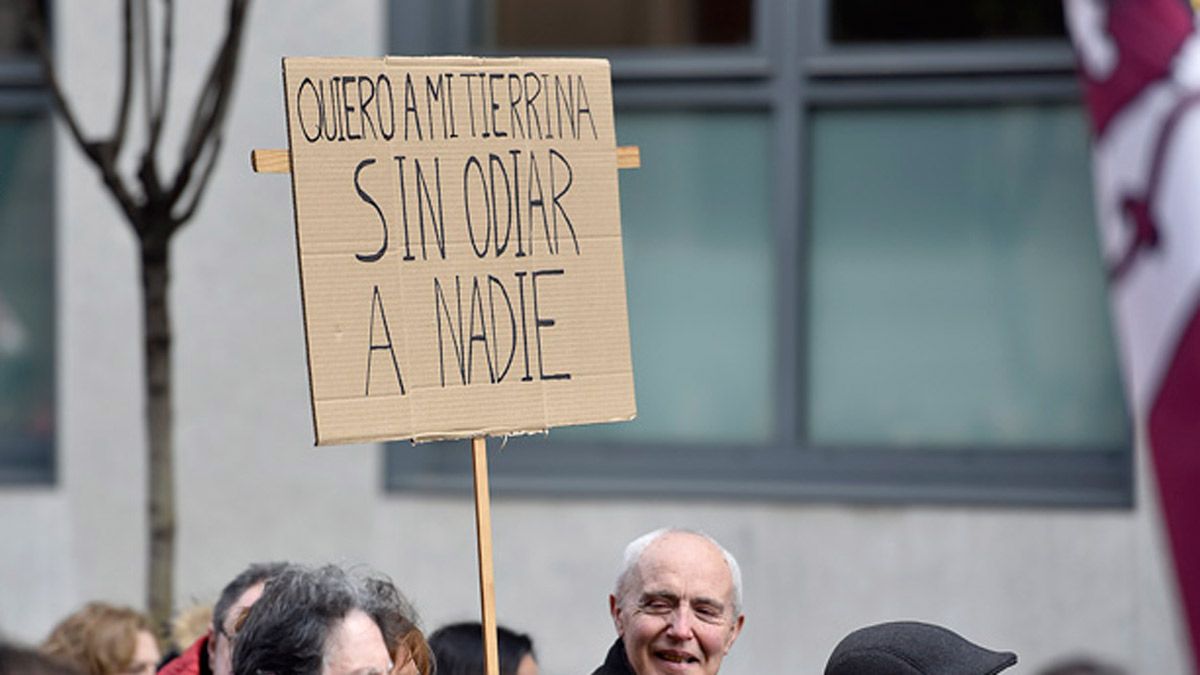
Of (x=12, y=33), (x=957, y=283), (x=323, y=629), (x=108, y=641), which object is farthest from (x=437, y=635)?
(x=12, y=33)

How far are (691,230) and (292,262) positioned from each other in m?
1.54

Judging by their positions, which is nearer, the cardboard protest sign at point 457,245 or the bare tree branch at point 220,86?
the cardboard protest sign at point 457,245

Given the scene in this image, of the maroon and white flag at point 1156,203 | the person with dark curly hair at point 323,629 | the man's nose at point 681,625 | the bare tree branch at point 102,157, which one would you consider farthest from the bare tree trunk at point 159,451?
the maroon and white flag at point 1156,203

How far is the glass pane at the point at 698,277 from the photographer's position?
862 centimetres

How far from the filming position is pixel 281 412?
27.9 ft

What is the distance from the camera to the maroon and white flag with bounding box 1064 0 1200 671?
11.6 ft

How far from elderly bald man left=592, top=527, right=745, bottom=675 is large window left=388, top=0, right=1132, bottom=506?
3.77 meters

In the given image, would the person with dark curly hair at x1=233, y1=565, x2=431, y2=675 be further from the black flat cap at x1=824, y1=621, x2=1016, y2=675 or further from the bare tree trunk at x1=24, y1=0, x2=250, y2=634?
the bare tree trunk at x1=24, y1=0, x2=250, y2=634

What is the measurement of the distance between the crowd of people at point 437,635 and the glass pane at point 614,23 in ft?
11.4

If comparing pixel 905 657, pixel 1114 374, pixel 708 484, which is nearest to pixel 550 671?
pixel 708 484

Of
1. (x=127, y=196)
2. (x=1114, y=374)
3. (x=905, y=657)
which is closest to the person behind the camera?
(x=905, y=657)

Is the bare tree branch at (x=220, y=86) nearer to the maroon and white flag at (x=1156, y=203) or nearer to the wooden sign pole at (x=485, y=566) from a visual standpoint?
the wooden sign pole at (x=485, y=566)

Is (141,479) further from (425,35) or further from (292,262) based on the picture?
(425,35)

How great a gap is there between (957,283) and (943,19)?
3.30 ft
